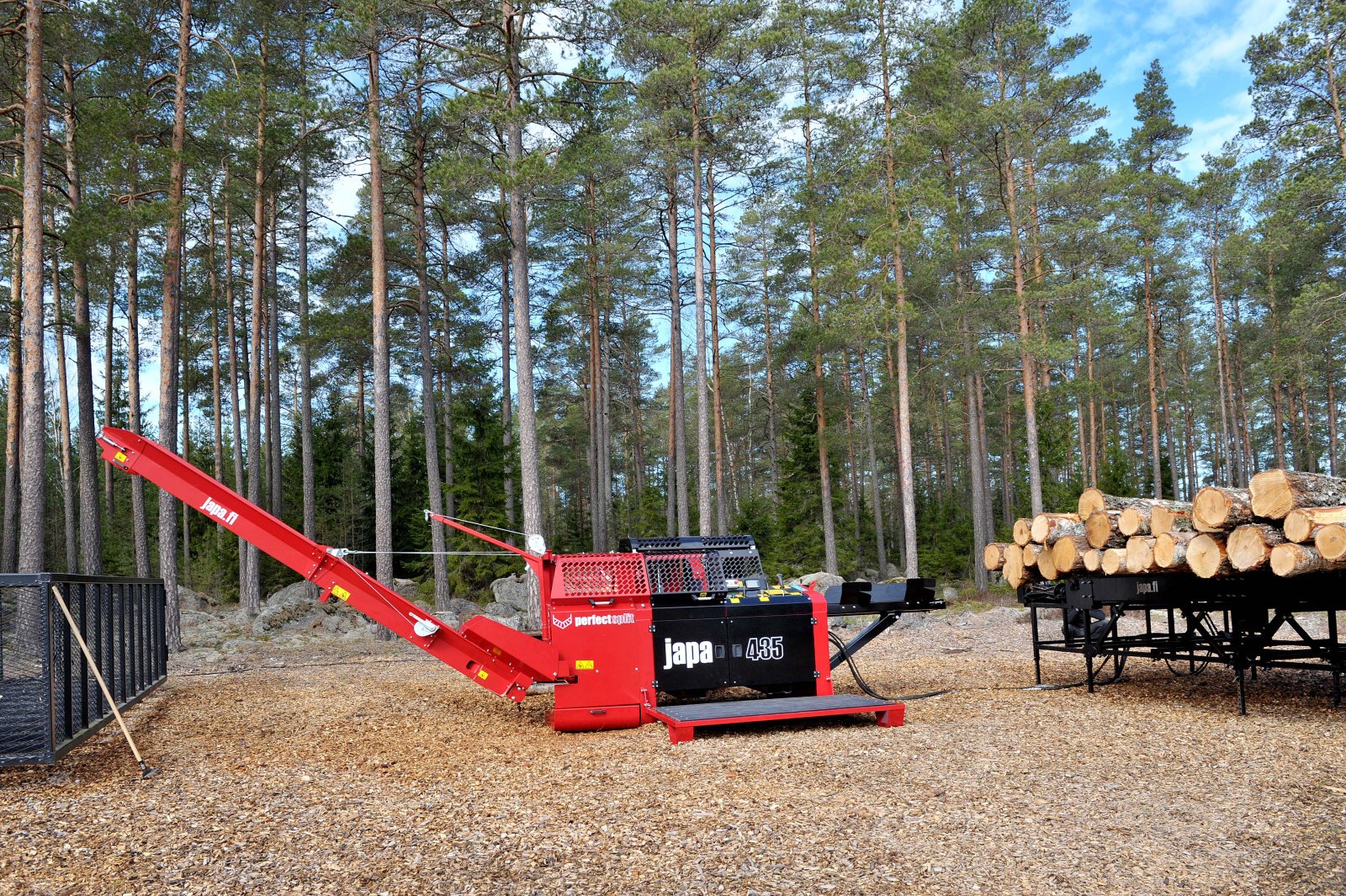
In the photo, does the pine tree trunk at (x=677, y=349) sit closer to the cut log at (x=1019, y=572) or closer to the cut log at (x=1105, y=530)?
the cut log at (x=1019, y=572)

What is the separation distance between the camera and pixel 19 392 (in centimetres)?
2250

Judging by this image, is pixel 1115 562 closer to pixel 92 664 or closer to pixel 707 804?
pixel 707 804

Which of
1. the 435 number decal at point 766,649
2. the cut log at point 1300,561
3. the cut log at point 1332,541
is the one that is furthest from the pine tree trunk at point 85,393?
the cut log at point 1332,541

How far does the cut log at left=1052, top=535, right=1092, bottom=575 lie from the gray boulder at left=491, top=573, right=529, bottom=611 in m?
16.3

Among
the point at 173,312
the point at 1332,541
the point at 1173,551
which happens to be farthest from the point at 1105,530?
the point at 173,312

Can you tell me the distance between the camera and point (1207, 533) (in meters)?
7.79

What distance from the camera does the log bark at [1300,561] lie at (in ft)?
22.8

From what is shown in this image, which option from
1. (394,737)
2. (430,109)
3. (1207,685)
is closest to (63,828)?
(394,737)

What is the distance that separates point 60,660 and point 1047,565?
933cm

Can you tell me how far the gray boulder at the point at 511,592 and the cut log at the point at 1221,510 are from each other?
18.1 metres

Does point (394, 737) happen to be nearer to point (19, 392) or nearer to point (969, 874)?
point (969, 874)

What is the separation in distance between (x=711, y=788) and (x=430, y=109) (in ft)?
54.6

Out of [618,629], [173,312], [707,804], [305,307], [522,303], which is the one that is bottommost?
[707,804]

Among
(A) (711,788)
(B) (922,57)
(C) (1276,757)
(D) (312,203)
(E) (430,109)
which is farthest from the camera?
(D) (312,203)
